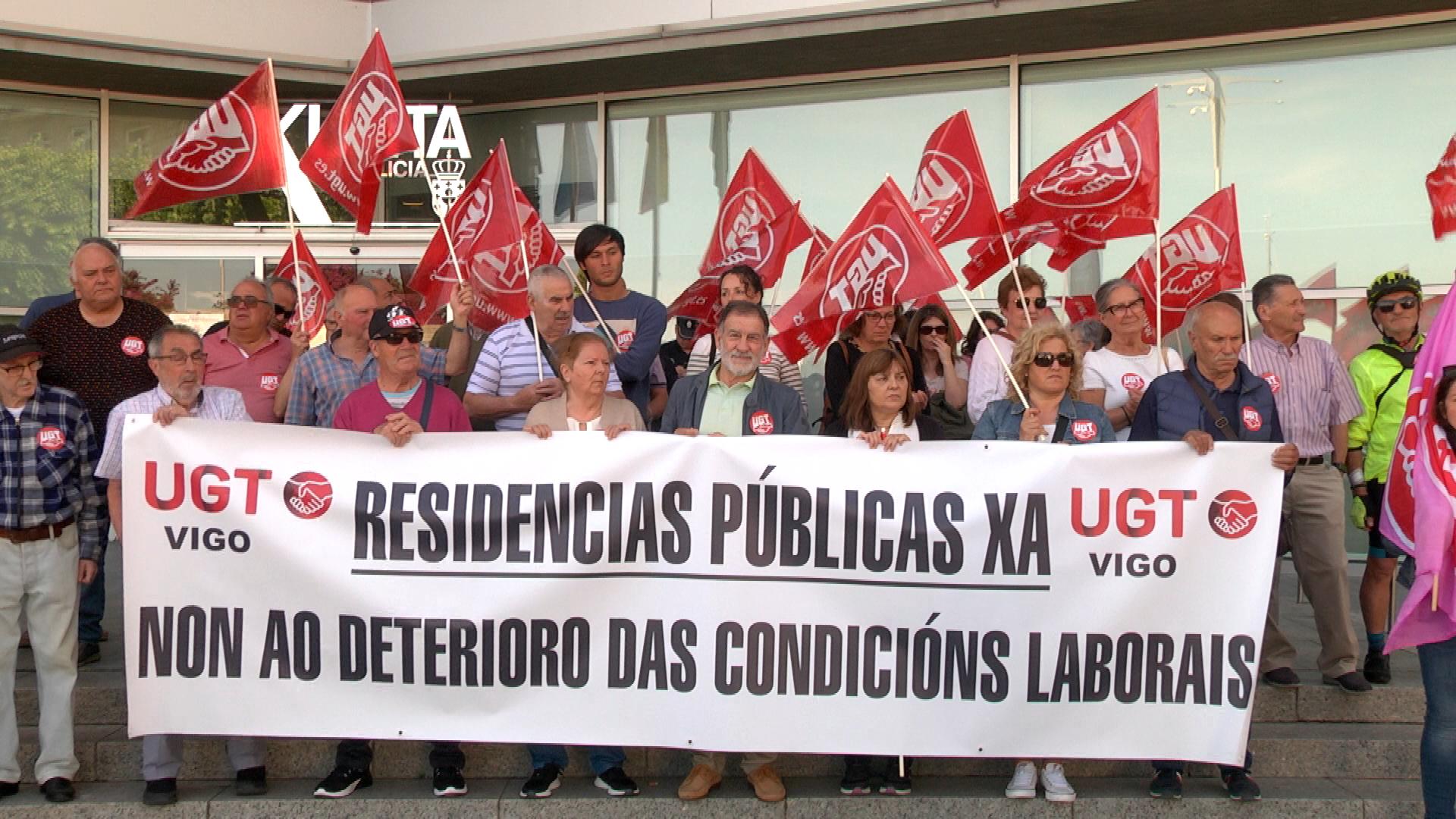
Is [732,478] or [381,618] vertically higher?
[732,478]

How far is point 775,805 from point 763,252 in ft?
11.8

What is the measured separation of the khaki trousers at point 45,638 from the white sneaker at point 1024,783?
3799 mm

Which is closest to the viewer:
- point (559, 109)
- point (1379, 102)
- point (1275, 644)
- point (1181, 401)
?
point (1181, 401)

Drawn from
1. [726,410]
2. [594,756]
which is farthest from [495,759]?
[726,410]

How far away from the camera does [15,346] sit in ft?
17.8

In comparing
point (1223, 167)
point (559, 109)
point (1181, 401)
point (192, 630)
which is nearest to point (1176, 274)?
point (1181, 401)

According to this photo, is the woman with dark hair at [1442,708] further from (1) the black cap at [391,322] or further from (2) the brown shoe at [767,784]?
(1) the black cap at [391,322]

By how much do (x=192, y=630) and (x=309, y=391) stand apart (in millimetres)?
1371

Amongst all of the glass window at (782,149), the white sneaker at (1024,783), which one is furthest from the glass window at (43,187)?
the white sneaker at (1024,783)

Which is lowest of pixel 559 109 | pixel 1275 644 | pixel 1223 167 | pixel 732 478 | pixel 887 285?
pixel 1275 644

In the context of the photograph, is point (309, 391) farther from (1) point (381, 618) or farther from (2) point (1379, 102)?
(2) point (1379, 102)

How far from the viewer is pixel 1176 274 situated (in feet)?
25.0

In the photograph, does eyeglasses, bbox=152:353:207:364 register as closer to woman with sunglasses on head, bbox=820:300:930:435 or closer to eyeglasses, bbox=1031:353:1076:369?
woman with sunglasses on head, bbox=820:300:930:435

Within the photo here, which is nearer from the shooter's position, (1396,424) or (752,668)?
(752,668)
